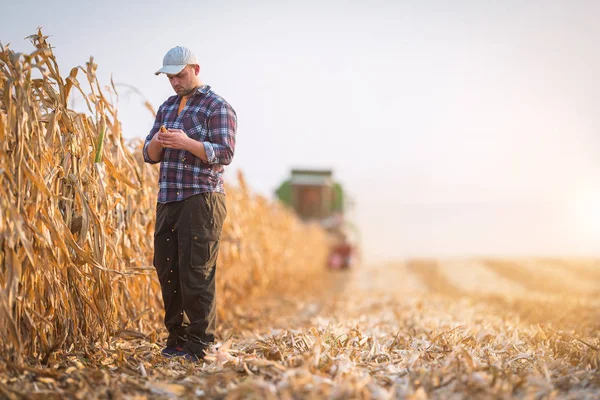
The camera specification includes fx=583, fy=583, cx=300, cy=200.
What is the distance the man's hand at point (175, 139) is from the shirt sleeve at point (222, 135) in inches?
6.3

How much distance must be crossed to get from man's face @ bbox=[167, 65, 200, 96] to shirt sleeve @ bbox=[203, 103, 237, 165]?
24 centimetres

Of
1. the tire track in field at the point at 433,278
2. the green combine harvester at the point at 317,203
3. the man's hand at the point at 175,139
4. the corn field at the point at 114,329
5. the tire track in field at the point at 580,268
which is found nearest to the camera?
the corn field at the point at 114,329

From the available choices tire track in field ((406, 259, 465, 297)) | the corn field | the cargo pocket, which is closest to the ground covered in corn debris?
the corn field

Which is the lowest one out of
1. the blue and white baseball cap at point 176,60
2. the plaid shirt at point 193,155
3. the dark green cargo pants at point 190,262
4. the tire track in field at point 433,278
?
the tire track in field at point 433,278

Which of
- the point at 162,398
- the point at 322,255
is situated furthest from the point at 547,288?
the point at 162,398

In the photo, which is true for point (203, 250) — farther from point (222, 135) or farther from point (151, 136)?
point (151, 136)

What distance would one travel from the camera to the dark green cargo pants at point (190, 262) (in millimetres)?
3709

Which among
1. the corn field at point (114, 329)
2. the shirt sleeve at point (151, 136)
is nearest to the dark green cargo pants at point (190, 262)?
the corn field at point (114, 329)

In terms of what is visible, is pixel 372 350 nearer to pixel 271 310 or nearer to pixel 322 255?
pixel 271 310

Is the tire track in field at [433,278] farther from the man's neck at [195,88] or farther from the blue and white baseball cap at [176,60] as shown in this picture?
the blue and white baseball cap at [176,60]

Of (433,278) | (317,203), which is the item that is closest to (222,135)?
(433,278)

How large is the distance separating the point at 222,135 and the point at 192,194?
1.39ft

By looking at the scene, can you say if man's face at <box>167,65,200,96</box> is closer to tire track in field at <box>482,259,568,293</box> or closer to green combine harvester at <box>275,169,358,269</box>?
tire track in field at <box>482,259,568,293</box>

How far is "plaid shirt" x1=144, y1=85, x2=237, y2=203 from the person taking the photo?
373 centimetres
